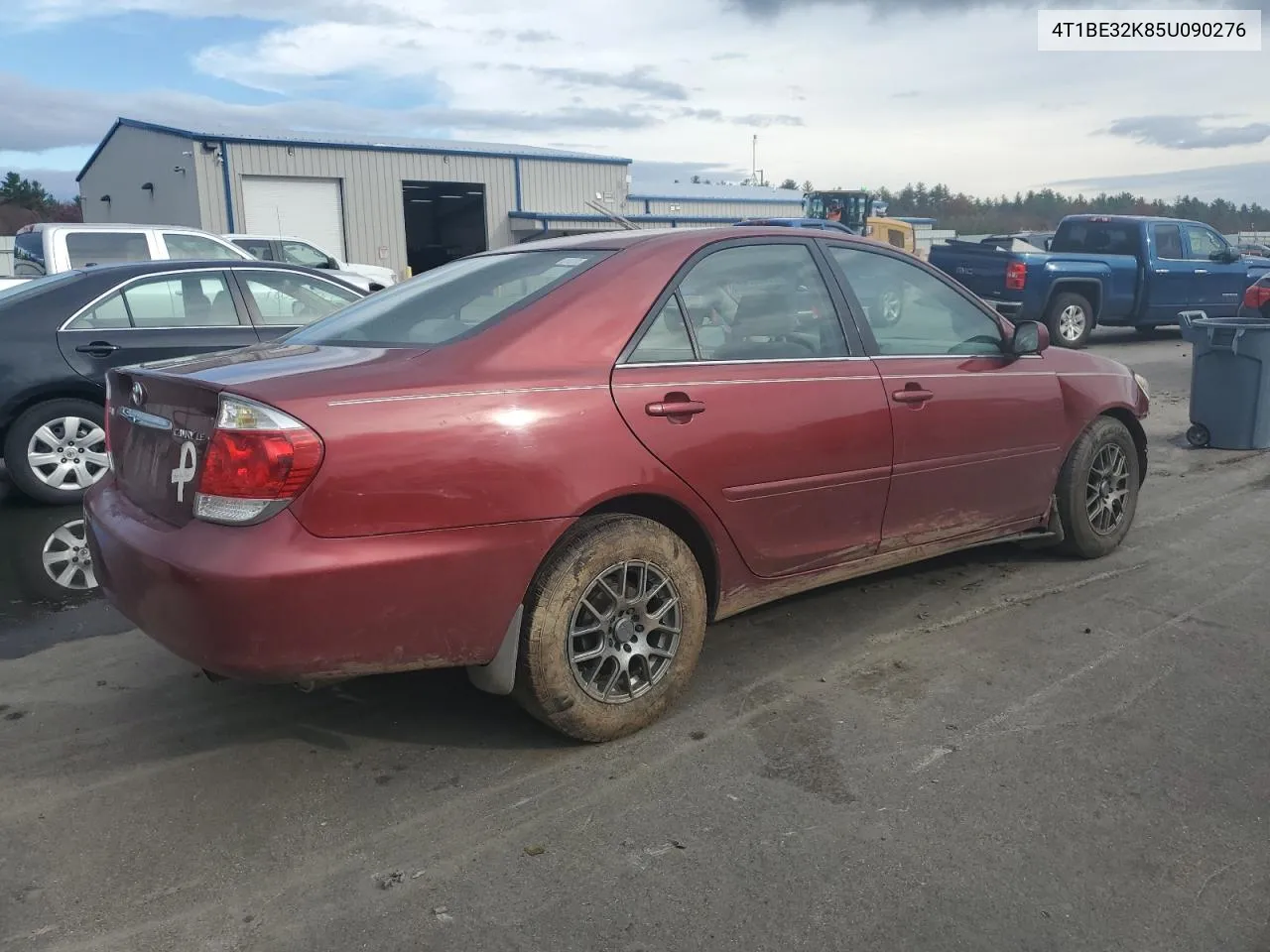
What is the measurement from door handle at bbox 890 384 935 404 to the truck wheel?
Result: 12051 millimetres

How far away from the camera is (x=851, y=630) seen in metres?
4.33

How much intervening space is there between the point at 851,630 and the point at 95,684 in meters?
2.99

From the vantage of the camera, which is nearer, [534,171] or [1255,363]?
[1255,363]

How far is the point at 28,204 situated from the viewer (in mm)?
59344

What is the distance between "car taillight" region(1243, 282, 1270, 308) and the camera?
11.2 m

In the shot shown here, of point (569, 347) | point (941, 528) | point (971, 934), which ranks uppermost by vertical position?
point (569, 347)

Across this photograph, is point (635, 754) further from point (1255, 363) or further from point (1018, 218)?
point (1018, 218)

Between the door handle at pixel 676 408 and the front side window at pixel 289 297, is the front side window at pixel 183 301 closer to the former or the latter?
the front side window at pixel 289 297

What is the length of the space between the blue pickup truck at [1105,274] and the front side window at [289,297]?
10330 millimetres

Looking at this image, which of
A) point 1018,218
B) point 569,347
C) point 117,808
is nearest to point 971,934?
point 569,347

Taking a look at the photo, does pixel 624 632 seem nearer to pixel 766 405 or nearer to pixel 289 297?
pixel 766 405

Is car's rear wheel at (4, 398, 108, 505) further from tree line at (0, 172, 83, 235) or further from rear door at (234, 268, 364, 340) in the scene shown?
tree line at (0, 172, 83, 235)

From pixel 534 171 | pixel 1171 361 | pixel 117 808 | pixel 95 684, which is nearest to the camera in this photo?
pixel 117 808

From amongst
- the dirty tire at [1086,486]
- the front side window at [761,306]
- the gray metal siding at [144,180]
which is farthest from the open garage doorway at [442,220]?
the front side window at [761,306]
